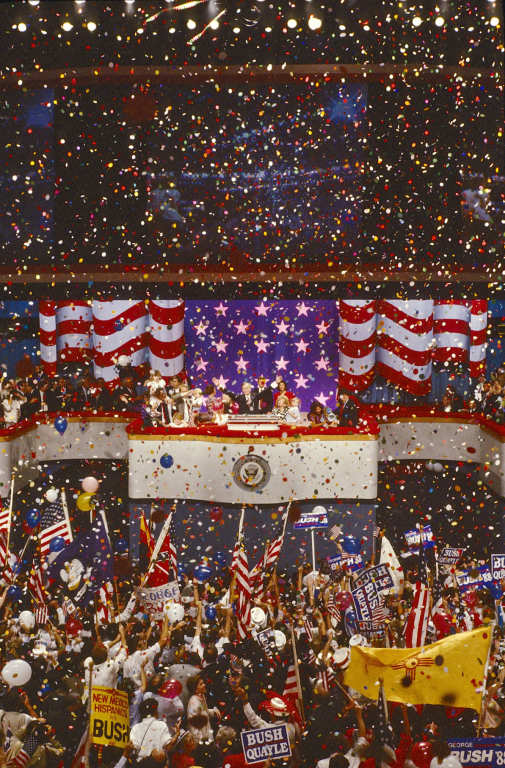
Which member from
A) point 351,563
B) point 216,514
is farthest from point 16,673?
point 216,514

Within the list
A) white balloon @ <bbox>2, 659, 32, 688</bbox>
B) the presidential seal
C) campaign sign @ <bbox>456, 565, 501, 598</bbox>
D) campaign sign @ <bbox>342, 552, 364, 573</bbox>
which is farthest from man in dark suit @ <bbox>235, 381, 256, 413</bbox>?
white balloon @ <bbox>2, 659, 32, 688</bbox>

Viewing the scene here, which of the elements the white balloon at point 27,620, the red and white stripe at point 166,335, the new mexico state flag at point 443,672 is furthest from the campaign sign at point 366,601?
the red and white stripe at point 166,335

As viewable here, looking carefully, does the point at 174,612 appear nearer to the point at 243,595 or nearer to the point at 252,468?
the point at 243,595

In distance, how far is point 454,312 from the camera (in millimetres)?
15805

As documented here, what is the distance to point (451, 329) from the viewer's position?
Answer: 51.9 ft

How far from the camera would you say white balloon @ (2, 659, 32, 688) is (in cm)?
593

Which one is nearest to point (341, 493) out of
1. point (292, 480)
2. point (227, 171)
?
point (292, 480)

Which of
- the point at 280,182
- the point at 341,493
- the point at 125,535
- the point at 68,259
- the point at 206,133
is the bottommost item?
the point at 125,535

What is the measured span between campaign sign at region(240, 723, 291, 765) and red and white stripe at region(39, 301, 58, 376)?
508 inches

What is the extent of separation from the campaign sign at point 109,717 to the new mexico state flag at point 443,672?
1.98 meters

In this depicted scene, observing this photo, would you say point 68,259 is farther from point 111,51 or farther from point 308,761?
point 308,761

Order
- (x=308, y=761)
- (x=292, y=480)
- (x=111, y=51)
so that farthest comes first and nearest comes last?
(x=111, y=51) → (x=292, y=480) → (x=308, y=761)

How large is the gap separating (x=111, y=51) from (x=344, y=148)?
5.86m

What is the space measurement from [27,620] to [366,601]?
3853 mm
